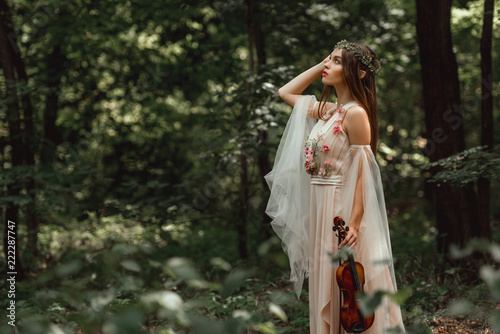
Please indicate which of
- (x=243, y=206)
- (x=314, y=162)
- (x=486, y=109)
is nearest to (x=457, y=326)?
(x=314, y=162)

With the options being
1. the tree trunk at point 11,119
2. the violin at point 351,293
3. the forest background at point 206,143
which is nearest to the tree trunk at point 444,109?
the forest background at point 206,143

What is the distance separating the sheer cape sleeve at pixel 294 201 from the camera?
3064 mm

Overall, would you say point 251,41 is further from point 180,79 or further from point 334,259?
point 334,259

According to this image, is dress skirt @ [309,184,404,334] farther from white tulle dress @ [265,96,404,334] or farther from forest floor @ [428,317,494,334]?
forest floor @ [428,317,494,334]

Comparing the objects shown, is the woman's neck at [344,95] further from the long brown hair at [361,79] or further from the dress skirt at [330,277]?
the dress skirt at [330,277]

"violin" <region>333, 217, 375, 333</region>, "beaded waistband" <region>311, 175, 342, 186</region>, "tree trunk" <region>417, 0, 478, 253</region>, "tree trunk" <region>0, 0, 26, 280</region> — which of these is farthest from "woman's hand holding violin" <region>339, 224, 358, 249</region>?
"tree trunk" <region>0, 0, 26, 280</region>

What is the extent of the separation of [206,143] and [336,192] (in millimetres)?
2505

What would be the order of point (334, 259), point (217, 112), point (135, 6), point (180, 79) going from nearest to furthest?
point (334, 259) < point (217, 112) < point (135, 6) < point (180, 79)

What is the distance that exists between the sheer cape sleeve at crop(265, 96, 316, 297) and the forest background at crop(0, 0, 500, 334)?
1.74ft

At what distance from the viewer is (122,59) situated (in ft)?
23.1

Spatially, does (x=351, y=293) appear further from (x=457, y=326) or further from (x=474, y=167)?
(x=474, y=167)

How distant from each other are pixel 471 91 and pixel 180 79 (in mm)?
5946

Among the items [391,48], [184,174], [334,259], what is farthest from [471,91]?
[334,259]

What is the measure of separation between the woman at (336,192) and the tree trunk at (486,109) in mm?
2154
